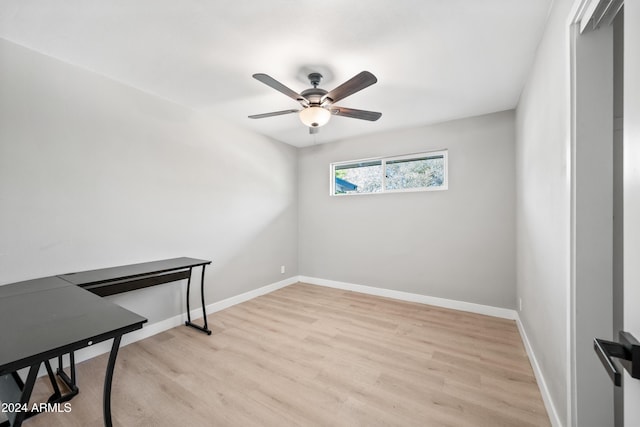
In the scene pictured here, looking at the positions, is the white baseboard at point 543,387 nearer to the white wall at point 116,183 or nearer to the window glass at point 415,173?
the window glass at point 415,173

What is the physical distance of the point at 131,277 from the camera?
7.05 feet

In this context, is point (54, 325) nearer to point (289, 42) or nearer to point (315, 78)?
point (289, 42)

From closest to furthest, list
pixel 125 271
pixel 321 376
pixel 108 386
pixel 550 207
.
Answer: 1. pixel 108 386
2. pixel 550 207
3. pixel 321 376
4. pixel 125 271

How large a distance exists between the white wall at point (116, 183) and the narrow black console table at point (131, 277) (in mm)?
164

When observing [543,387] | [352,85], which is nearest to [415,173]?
[352,85]

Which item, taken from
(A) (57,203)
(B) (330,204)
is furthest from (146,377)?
(B) (330,204)

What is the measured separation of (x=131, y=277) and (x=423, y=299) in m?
3.42

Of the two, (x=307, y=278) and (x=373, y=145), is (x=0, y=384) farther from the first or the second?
(x=373, y=145)

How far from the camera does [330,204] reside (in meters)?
4.48

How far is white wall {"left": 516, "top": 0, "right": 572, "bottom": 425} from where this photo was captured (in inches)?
52.8

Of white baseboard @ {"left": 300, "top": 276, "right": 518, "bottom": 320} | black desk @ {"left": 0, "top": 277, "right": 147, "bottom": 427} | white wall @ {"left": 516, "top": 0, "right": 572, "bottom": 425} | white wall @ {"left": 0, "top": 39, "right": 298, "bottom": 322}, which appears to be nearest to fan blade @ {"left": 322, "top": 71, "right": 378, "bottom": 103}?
white wall @ {"left": 516, "top": 0, "right": 572, "bottom": 425}

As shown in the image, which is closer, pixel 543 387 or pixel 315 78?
pixel 543 387

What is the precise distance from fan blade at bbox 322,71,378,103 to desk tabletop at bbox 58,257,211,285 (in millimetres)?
2097

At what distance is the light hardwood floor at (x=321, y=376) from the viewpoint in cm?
162
